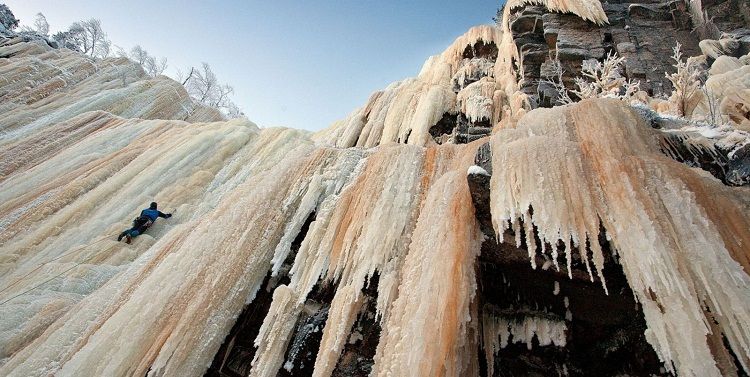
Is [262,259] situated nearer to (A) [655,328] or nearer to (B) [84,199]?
(A) [655,328]

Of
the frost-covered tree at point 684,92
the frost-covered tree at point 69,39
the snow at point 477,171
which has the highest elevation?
the frost-covered tree at point 69,39

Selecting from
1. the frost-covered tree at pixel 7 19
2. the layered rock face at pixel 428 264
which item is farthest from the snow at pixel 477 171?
the frost-covered tree at pixel 7 19

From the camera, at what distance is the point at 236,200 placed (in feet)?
18.8

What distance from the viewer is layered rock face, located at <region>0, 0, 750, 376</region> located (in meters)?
3.00

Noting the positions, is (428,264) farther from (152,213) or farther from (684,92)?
(684,92)

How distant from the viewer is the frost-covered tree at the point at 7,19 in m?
19.4

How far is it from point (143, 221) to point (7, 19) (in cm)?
2348

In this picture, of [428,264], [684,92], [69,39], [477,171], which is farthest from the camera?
[69,39]

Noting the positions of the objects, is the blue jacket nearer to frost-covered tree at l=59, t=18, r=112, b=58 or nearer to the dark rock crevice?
the dark rock crevice

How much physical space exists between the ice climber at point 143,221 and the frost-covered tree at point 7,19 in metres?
21.1

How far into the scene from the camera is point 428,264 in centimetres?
365

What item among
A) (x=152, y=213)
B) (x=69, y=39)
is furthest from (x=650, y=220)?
(x=69, y=39)

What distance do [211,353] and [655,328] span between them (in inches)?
168

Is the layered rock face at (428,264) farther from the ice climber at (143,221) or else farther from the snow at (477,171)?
the ice climber at (143,221)
